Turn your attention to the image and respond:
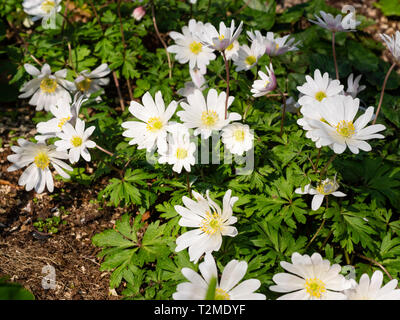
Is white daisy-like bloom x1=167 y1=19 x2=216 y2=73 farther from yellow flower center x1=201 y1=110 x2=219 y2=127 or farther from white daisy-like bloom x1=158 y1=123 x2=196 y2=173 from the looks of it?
white daisy-like bloom x1=158 y1=123 x2=196 y2=173

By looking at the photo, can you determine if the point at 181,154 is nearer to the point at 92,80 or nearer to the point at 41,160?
the point at 41,160

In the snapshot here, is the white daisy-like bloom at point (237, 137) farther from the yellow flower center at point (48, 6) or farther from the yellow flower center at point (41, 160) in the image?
the yellow flower center at point (48, 6)

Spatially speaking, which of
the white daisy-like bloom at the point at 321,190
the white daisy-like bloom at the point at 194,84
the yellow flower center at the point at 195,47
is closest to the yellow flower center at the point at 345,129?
the white daisy-like bloom at the point at 321,190

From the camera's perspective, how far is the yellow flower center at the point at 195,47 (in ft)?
12.6

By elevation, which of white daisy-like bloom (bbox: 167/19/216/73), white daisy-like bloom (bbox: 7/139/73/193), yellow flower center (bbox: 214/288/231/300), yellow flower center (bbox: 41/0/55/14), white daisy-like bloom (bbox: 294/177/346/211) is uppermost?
yellow flower center (bbox: 41/0/55/14)

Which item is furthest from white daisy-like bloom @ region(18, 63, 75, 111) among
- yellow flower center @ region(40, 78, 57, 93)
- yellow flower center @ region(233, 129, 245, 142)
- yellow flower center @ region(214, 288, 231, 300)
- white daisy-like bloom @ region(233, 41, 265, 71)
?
yellow flower center @ region(214, 288, 231, 300)

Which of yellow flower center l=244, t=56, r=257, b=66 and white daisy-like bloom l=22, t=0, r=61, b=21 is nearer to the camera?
yellow flower center l=244, t=56, r=257, b=66

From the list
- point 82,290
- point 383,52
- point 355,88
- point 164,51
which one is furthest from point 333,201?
point 383,52

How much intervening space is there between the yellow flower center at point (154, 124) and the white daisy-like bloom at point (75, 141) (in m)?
0.45

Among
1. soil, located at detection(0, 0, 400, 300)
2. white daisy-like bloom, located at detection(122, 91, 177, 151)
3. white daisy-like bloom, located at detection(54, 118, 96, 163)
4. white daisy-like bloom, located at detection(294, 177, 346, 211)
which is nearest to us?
white daisy-like bloom, located at detection(294, 177, 346, 211)

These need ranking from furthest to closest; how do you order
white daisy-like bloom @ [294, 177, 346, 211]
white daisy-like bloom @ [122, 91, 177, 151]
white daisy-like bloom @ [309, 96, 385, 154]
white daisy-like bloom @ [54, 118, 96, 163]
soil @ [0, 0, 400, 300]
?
soil @ [0, 0, 400, 300]
white daisy-like bloom @ [122, 91, 177, 151]
white daisy-like bloom @ [54, 118, 96, 163]
white daisy-like bloom @ [294, 177, 346, 211]
white daisy-like bloom @ [309, 96, 385, 154]

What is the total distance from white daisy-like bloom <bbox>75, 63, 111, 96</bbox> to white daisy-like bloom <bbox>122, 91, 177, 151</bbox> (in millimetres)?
864

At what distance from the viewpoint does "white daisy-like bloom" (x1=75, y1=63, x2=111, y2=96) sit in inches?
148
